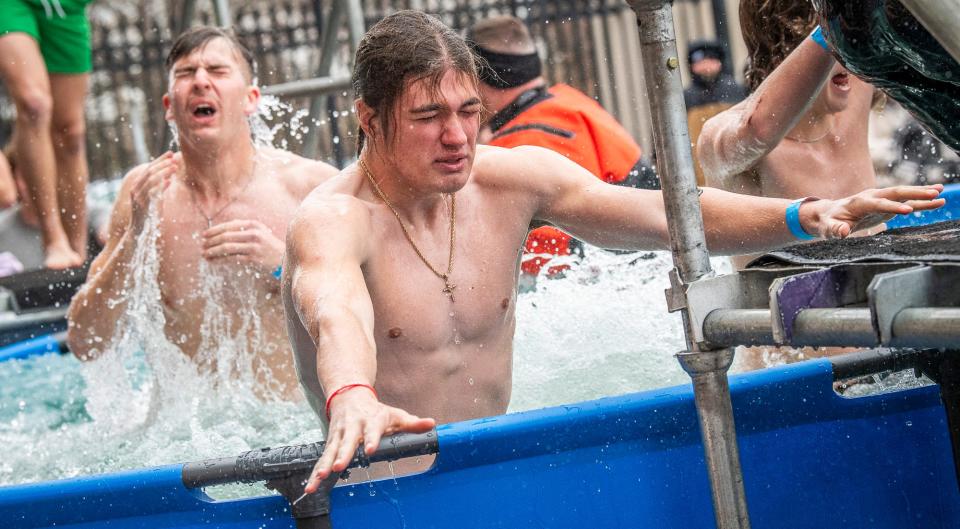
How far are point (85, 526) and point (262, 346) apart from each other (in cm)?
186

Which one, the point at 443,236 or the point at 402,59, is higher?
the point at 402,59

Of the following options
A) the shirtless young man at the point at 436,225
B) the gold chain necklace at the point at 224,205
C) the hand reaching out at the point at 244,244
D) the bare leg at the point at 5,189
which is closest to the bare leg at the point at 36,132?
the bare leg at the point at 5,189

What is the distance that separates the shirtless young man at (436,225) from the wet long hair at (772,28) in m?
0.78

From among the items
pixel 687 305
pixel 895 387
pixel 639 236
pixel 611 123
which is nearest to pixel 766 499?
pixel 895 387

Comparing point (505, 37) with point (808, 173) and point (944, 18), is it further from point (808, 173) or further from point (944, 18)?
point (944, 18)

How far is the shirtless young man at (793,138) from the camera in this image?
10.2 feet

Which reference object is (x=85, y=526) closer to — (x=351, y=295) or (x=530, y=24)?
(x=351, y=295)

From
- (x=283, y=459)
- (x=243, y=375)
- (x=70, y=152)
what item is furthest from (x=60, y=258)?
(x=283, y=459)

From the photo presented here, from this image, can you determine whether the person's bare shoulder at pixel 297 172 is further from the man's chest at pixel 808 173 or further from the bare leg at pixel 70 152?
the bare leg at pixel 70 152

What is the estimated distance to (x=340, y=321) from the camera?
2.10 metres

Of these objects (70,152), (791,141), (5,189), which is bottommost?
(791,141)

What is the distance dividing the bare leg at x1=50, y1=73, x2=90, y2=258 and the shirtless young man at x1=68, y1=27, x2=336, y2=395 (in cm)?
199

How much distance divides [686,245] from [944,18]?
578 millimetres

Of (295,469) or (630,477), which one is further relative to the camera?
(630,477)
